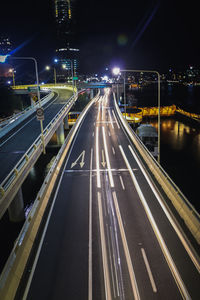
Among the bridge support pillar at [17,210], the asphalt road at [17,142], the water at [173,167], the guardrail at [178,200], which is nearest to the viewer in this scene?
the guardrail at [178,200]

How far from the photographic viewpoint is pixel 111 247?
39.0ft

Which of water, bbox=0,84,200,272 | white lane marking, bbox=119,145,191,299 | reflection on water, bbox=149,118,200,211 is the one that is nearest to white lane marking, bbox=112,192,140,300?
white lane marking, bbox=119,145,191,299

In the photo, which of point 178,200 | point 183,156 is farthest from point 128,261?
point 183,156

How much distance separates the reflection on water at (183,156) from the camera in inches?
1203

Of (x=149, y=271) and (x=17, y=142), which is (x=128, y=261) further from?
(x=17, y=142)

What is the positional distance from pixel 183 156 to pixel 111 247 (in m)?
35.6

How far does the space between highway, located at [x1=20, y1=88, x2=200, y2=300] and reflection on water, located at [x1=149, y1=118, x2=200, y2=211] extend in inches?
502

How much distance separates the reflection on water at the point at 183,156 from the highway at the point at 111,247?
41.9ft

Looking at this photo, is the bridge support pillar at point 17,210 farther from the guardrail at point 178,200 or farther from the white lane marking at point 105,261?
the guardrail at point 178,200

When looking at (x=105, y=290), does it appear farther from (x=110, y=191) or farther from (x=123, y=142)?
(x=123, y=142)

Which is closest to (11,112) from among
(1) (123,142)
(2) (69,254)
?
(1) (123,142)

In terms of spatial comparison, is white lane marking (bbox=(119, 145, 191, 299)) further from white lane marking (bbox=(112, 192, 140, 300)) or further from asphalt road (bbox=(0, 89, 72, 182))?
asphalt road (bbox=(0, 89, 72, 182))

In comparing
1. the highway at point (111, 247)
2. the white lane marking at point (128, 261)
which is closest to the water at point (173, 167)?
the highway at point (111, 247)

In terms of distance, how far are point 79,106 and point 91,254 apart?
303 ft
